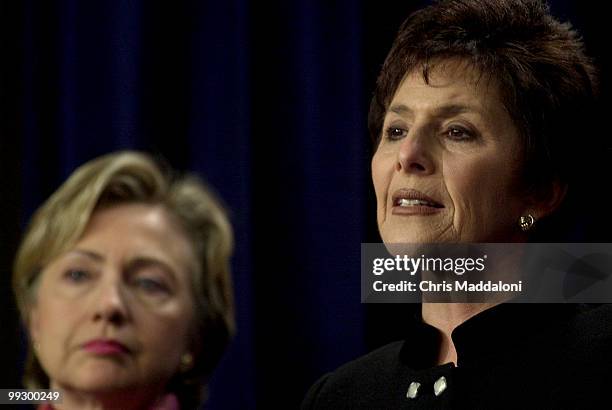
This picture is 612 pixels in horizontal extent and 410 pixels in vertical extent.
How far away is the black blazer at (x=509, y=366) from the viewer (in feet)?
3.09

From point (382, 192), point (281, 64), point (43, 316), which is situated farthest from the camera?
point (281, 64)

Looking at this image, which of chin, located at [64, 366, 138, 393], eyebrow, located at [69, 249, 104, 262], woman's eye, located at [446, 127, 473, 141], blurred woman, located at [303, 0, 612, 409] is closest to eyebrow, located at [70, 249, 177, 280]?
eyebrow, located at [69, 249, 104, 262]

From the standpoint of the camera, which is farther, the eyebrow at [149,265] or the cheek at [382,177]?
the cheek at [382,177]

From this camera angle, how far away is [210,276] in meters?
1.00

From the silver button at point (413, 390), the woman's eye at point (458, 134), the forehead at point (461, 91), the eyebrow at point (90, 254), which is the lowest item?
the silver button at point (413, 390)

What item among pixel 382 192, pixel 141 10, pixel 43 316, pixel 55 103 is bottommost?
pixel 43 316

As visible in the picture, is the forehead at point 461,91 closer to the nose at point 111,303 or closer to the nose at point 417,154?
the nose at point 417,154

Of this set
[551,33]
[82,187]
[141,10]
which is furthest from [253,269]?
[551,33]

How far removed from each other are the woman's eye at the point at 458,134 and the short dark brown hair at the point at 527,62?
6 cm

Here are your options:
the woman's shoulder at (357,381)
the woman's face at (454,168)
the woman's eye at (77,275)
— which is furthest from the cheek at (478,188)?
the woman's eye at (77,275)

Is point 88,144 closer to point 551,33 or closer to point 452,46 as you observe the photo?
point 452,46

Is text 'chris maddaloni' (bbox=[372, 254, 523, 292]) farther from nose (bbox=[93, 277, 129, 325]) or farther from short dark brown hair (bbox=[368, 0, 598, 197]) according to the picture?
nose (bbox=[93, 277, 129, 325])

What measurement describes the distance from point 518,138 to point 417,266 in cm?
19

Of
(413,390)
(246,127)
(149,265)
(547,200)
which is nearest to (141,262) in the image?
(149,265)
